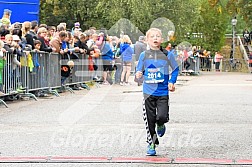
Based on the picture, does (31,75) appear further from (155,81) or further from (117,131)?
(155,81)

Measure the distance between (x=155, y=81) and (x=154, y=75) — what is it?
83 mm

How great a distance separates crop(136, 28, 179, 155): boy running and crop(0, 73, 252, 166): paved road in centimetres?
46

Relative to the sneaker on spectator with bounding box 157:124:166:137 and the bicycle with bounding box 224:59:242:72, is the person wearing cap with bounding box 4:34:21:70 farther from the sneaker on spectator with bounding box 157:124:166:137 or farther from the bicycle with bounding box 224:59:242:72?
the bicycle with bounding box 224:59:242:72

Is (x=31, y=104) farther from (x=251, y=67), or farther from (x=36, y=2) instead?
(x=251, y=67)

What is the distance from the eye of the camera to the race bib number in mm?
9617

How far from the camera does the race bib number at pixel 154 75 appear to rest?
962cm

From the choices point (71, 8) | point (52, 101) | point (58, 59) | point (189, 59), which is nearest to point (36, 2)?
point (58, 59)

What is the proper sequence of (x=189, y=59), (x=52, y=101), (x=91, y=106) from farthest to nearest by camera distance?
(x=189, y=59) → (x=52, y=101) → (x=91, y=106)

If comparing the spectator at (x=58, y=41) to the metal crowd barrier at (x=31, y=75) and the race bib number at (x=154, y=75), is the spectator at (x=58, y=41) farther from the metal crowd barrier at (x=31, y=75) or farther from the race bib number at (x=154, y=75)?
the race bib number at (x=154, y=75)

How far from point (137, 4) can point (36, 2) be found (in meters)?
18.0

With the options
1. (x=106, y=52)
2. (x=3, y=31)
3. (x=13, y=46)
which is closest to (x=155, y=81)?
(x=13, y=46)

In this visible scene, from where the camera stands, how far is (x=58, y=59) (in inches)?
824

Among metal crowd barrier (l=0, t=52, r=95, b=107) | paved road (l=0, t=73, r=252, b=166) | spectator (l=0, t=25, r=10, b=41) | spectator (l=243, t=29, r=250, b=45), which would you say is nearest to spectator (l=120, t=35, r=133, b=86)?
metal crowd barrier (l=0, t=52, r=95, b=107)

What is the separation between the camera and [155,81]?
→ 9.62 meters
